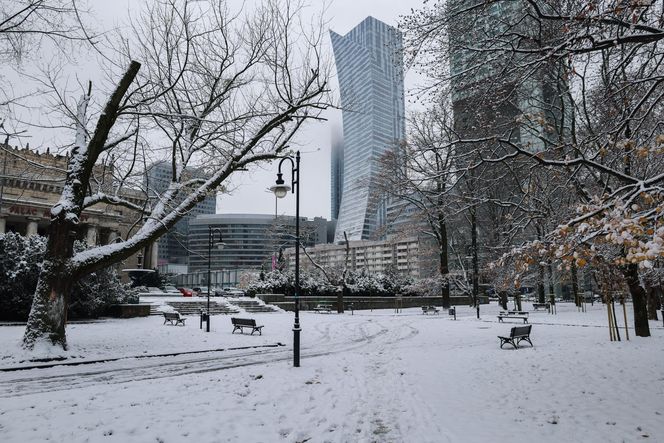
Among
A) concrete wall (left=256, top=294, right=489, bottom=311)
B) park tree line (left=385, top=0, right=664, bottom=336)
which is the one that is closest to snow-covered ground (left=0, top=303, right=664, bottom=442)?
park tree line (left=385, top=0, right=664, bottom=336)

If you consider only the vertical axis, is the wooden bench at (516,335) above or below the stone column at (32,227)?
below

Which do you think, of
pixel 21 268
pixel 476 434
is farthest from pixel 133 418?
pixel 21 268

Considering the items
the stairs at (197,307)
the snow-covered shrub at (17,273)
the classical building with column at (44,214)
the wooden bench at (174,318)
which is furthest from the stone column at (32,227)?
the wooden bench at (174,318)

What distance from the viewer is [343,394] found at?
28.1 feet

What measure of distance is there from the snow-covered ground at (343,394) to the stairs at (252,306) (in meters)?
19.8

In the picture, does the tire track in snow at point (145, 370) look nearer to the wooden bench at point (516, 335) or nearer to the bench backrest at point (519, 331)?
the wooden bench at point (516, 335)

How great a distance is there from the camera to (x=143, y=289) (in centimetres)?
4794

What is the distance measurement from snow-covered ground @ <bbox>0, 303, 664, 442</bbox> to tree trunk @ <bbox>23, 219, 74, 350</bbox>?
2.25ft

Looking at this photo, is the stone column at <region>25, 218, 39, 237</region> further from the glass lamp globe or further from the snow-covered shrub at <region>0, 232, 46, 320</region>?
the glass lamp globe

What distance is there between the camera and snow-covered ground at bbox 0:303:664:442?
6199 mm

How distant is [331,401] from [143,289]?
45209 millimetres

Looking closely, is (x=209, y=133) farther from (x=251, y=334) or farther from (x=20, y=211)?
(x=20, y=211)

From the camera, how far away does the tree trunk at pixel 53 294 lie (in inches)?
494

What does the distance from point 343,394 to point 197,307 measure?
28582 millimetres
